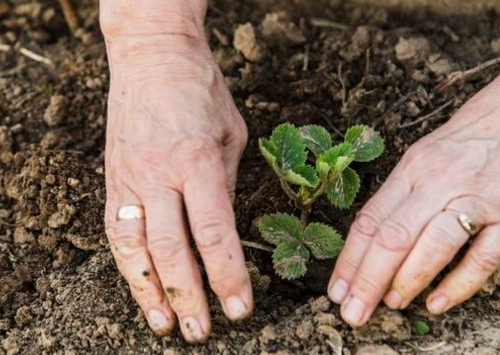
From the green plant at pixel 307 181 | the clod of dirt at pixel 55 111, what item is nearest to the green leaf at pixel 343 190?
the green plant at pixel 307 181

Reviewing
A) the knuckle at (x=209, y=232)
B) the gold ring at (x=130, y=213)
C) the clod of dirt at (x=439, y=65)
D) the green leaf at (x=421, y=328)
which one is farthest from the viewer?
the clod of dirt at (x=439, y=65)

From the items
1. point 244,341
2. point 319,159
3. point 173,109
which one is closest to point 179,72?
point 173,109

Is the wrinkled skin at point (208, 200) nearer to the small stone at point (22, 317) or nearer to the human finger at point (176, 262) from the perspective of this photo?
the human finger at point (176, 262)

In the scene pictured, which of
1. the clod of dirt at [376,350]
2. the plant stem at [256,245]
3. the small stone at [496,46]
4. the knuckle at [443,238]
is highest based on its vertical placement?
the knuckle at [443,238]

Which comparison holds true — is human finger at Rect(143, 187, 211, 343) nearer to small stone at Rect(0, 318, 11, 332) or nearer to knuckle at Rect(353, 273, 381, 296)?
knuckle at Rect(353, 273, 381, 296)

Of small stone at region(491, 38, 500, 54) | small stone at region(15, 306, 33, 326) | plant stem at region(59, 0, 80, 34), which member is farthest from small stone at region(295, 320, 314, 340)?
plant stem at region(59, 0, 80, 34)

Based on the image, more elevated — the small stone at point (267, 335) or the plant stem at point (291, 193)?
the plant stem at point (291, 193)

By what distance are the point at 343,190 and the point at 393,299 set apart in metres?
0.38

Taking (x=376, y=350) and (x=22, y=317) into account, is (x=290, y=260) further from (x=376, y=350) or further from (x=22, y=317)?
(x=22, y=317)

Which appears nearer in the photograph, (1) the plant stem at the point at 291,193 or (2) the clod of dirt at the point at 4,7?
(1) the plant stem at the point at 291,193

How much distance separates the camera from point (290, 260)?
7.17 ft

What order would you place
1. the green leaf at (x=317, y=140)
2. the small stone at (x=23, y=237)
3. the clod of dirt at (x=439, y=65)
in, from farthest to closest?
the clod of dirt at (x=439, y=65) → the small stone at (x=23, y=237) → the green leaf at (x=317, y=140)

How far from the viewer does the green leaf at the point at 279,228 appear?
7.33 feet

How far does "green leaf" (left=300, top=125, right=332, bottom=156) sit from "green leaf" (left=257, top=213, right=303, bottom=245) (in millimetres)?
226
